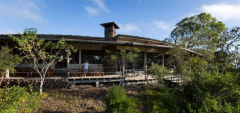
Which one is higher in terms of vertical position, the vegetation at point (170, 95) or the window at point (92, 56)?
the window at point (92, 56)

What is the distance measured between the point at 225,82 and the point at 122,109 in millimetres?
5254

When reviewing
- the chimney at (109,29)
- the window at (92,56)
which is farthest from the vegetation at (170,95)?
the chimney at (109,29)

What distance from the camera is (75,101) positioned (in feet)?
21.0

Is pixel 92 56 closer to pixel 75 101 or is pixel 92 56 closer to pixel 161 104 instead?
pixel 75 101

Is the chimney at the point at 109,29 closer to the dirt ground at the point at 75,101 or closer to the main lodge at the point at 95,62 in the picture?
the main lodge at the point at 95,62

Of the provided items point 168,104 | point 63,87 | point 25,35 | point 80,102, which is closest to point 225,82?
point 168,104

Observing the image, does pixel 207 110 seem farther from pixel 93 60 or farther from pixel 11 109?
pixel 93 60

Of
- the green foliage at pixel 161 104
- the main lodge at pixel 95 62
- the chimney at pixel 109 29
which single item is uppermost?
the chimney at pixel 109 29

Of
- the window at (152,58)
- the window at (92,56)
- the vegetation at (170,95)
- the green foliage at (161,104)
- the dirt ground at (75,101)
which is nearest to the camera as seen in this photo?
the vegetation at (170,95)

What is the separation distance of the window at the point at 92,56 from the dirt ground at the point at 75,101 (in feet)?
13.9

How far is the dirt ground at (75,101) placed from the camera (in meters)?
5.70

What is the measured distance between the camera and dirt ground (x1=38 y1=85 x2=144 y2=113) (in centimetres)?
570

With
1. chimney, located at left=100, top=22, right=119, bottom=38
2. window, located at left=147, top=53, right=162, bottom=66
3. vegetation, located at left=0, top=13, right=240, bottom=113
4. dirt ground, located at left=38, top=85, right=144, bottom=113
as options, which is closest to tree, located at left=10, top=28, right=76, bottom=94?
vegetation, located at left=0, top=13, right=240, bottom=113

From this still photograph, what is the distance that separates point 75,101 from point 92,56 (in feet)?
20.3
